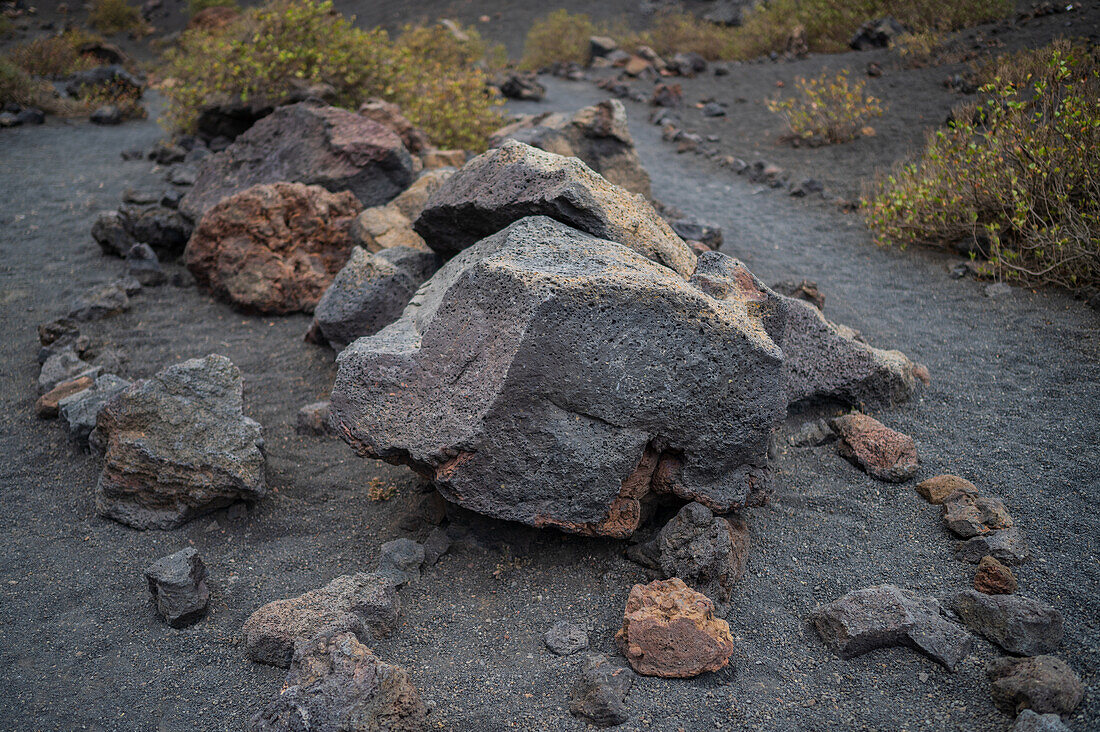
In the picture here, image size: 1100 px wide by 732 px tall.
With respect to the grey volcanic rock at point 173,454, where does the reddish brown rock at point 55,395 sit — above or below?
below

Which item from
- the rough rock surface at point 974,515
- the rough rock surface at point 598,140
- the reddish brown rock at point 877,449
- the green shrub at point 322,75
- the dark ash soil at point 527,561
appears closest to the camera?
the dark ash soil at point 527,561

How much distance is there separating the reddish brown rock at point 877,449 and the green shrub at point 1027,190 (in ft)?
8.65

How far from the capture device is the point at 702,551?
3156 millimetres

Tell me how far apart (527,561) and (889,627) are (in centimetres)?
160

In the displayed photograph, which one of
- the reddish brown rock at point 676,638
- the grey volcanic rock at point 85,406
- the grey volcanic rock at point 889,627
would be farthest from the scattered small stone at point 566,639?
the grey volcanic rock at point 85,406

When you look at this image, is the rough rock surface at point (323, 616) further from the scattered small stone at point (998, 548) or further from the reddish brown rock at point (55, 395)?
the scattered small stone at point (998, 548)

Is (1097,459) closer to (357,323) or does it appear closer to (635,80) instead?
(357,323)

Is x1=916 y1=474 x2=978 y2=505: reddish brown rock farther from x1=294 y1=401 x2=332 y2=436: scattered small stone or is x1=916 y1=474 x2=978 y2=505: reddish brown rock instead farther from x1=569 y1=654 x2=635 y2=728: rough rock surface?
x1=294 y1=401 x2=332 y2=436: scattered small stone

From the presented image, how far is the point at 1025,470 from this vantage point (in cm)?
381

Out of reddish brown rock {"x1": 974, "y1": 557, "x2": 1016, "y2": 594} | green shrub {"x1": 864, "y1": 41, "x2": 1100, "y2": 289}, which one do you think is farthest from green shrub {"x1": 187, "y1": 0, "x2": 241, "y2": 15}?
reddish brown rock {"x1": 974, "y1": 557, "x2": 1016, "y2": 594}

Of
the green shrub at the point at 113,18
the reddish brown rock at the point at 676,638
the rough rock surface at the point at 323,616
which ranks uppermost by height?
the reddish brown rock at the point at 676,638

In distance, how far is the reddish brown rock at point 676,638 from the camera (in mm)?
2789

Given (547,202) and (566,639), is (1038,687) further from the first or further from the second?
(547,202)

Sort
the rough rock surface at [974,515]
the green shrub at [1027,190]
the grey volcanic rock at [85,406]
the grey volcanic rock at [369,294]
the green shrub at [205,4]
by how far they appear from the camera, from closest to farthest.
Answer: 1. the rough rock surface at [974,515]
2. the grey volcanic rock at [85,406]
3. the grey volcanic rock at [369,294]
4. the green shrub at [1027,190]
5. the green shrub at [205,4]
